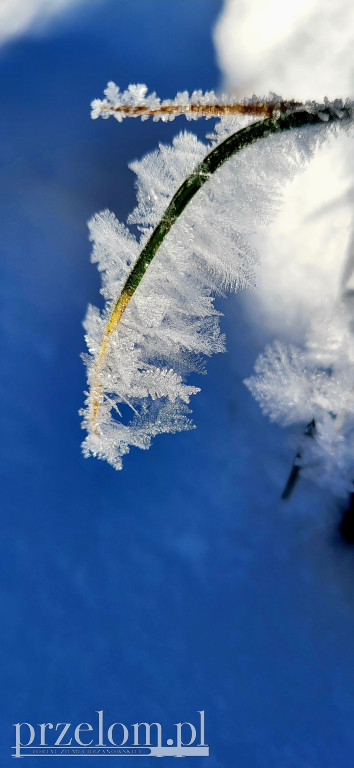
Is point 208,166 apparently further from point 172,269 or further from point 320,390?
point 320,390

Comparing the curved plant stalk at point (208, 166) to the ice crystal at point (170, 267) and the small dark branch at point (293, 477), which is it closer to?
the ice crystal at point (170, 267)

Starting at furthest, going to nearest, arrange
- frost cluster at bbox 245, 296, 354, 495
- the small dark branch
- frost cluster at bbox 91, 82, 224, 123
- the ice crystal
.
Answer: the small dark branch → frost cluster at bbox 245, 296, 354, 495 → the ice crystal → frost cluster at bbox 91, 82, 224, 123

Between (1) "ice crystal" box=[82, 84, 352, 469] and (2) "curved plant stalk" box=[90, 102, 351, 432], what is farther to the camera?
(1) "ice crystal" box=[82, 84, 352, 469]

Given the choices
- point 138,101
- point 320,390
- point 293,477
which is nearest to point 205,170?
point 138,101

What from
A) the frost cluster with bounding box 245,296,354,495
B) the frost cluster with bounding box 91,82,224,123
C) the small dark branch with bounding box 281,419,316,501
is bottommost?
the small dark branch with bounding box 281,419,316,501

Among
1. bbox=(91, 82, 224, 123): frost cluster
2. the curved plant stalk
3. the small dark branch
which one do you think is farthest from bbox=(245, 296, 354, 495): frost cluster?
bbox=(91, 82, 224, 123): frost cluster

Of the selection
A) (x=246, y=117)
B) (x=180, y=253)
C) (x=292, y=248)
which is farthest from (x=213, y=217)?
(x=292, y=248)

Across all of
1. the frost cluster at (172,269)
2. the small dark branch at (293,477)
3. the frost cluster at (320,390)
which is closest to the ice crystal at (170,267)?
the frost cluster at (172,269)

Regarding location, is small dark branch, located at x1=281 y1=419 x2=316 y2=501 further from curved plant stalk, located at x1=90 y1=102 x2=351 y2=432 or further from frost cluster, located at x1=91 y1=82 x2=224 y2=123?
frost cluster, located at x1=91 y1=82 x2=224 y2=123
